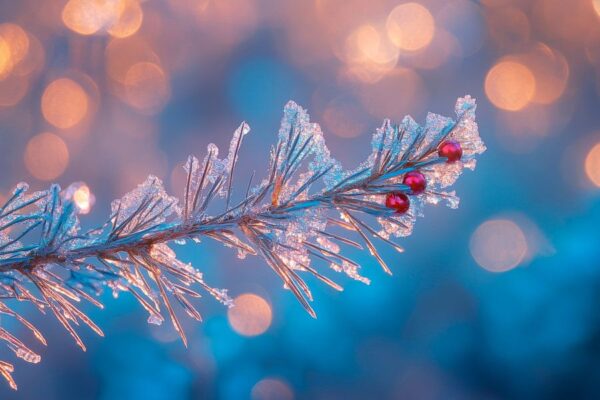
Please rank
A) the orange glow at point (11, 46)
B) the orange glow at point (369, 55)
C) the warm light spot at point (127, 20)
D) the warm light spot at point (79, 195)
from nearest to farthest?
the warm light spot at point (79, 195), the orange glow at point (11, 46), the warm light spot at point (127, 20), the orange glow at point (369, 55)

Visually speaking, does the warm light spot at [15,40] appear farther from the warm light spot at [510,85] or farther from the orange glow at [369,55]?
the warm light spot at [510,85]

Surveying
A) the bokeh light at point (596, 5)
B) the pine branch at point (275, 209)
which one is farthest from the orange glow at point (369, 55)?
the pine branch at point (275, 209)

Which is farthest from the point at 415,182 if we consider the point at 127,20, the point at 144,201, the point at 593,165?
the point at 593,165

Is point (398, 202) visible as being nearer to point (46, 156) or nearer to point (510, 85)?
point (46, 156)

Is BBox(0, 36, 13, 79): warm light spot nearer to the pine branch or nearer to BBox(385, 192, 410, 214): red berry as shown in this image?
the pine branch

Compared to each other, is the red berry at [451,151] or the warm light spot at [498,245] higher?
the warm light spot at [498,245]

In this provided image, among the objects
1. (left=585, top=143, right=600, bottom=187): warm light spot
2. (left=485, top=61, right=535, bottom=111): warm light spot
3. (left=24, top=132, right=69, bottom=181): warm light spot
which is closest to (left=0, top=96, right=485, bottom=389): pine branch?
(left=24, top=132, right=69, bottom=181): warm light spot

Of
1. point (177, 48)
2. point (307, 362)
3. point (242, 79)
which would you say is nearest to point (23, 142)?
point (177, 48)
